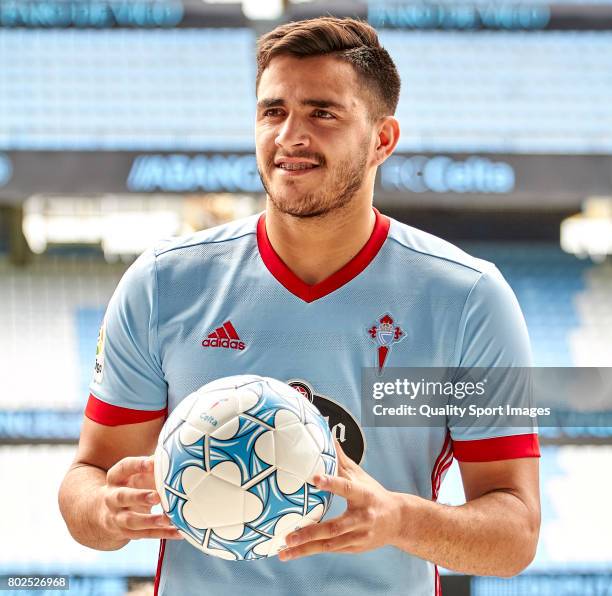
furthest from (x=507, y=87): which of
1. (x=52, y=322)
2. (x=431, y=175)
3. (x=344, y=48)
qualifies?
(x=344, y=48)

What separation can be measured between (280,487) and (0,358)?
389 centimetres

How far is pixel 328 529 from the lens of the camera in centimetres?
97

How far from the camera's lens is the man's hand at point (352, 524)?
957mm

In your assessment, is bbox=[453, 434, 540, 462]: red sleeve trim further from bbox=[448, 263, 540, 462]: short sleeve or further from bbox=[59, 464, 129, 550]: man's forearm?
bbox=[59, 464, 129, 550]: man's forearm

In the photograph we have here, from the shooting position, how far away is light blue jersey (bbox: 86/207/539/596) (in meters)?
1.24

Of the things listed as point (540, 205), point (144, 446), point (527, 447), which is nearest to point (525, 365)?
point (527, 447)

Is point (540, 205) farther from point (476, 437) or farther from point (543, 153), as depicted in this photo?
point (476, 437)

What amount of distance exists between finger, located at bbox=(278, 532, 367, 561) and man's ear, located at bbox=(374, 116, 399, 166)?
630 mm

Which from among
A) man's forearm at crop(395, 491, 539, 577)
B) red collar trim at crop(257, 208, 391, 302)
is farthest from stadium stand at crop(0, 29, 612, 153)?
man's forearm at crop(395, 491, 539, 577)

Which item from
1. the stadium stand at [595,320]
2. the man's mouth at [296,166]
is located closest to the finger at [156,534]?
the man's mouth at [296,166]

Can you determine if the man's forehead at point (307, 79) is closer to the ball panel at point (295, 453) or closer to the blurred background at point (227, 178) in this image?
the ball panel at point (295, 453)

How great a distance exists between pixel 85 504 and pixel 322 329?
1.32ft

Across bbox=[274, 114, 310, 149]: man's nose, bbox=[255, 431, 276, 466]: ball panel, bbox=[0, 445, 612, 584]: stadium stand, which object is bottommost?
bbox=[0, 445, 612, 584]: stadium stand

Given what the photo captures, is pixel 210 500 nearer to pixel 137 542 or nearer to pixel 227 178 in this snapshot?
pixel 227 178
